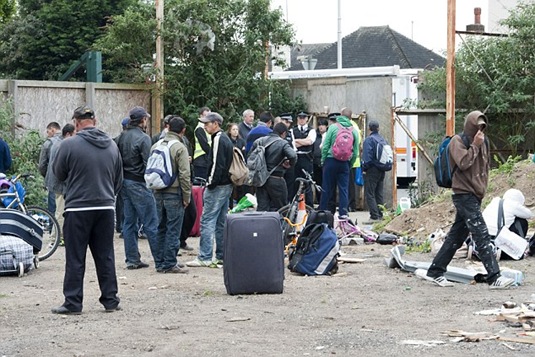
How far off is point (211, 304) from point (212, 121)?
3.55m

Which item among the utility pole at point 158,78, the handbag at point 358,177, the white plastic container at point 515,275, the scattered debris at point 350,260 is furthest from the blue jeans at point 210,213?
the utility pole at point 158,78

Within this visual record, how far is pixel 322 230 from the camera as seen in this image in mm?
13406

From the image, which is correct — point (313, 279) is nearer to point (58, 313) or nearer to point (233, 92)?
point (58, 313)

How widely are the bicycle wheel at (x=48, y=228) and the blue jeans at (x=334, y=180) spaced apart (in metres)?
5.30

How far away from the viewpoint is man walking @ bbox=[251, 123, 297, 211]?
15.8 m

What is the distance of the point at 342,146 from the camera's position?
18750mm

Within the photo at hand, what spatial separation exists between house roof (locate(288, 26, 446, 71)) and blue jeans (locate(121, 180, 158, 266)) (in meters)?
39.4

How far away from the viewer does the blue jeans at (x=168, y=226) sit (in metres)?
13.6

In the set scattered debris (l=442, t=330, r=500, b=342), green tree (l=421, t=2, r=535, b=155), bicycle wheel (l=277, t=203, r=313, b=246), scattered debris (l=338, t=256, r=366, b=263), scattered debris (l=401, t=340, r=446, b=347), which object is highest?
green tree (l=421, t=2, r=535, b=155)

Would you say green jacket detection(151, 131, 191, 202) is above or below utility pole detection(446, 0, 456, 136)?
below

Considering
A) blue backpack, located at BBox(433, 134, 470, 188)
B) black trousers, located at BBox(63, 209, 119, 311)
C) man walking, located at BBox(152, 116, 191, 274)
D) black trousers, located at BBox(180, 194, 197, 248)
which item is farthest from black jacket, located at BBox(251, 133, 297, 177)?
black trousers, located at BBox(63, 209, 119, 311)

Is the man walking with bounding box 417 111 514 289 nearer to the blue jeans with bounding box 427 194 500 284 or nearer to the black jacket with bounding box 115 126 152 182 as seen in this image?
the blue jeans with bounding box 427 194 500 284

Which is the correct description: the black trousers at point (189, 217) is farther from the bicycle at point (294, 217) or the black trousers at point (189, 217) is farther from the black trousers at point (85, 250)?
the black trousers at point (85, 250)

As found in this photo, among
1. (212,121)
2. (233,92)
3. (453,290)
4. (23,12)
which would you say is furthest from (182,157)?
(23,12)
